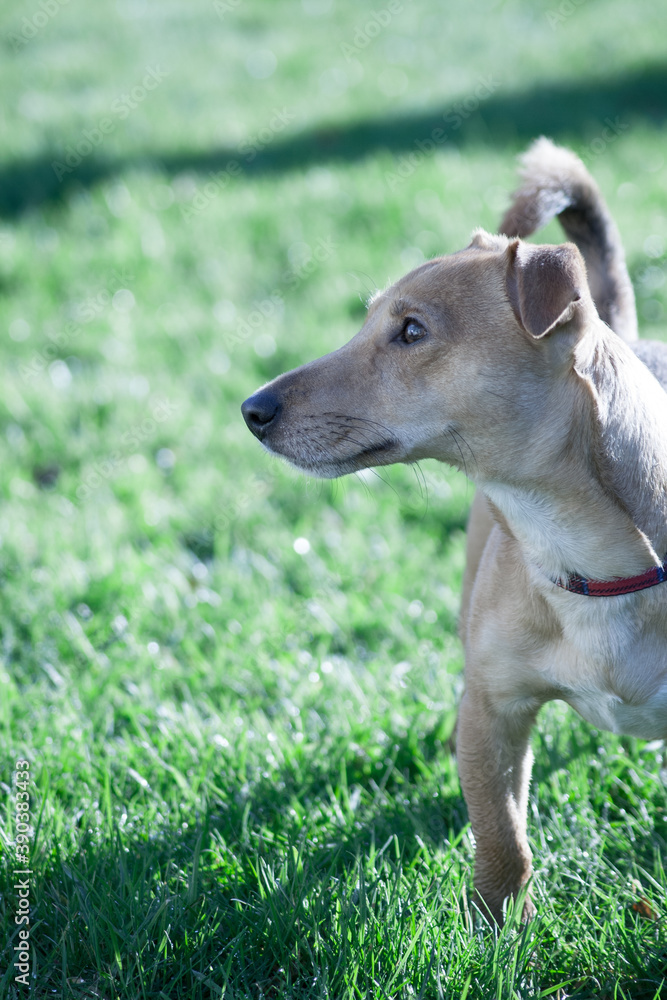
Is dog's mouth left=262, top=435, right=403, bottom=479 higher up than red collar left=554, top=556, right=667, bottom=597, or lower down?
higher up

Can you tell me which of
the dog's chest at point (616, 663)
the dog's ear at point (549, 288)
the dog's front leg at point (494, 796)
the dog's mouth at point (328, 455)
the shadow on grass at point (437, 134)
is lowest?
the dog's front leg at point (494, 796)

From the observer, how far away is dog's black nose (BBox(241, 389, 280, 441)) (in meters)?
2.39

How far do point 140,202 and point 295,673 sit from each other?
4.85 m

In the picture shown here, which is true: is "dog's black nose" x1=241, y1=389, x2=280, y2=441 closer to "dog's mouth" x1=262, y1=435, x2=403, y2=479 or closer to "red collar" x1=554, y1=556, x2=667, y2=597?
"dog's mouth" x1=262, y1=435, x2=403, y2=479

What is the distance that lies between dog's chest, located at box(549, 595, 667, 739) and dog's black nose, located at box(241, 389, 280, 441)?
924 millimetres

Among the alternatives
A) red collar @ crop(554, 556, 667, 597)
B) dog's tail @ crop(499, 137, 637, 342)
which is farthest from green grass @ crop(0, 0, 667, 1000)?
dog's tail @ crop(499, 137, 637, 342)

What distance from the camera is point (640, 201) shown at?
6.63m

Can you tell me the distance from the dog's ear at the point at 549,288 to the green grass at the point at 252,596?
1431 mm

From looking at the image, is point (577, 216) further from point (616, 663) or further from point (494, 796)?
point (494, 796)

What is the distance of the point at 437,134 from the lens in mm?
7898

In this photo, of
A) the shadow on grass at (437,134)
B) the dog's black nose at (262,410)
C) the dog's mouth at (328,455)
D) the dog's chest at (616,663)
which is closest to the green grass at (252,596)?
the shadow on grass at (437,134)

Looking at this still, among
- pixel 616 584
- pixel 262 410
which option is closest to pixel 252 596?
pixel 262 410

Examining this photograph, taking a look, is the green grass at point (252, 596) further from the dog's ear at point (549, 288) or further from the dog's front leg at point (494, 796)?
the dog's ear at point (549, 288)

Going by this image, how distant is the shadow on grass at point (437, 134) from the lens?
733cm
